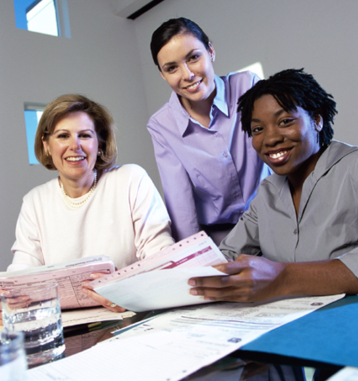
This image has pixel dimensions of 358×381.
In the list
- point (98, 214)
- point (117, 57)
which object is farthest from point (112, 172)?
point (117, 57)

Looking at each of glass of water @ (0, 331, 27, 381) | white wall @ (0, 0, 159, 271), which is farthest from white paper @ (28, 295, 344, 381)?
white wall @ (0, 0, 159, 271)

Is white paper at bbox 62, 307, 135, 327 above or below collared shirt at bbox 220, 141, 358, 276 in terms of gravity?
below

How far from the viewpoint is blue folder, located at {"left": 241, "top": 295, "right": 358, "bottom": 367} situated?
1.72 ft

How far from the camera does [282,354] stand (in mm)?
557


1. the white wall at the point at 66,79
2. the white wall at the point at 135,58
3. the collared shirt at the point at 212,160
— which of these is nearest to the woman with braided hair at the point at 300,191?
the collared shirt at the point at 212,160

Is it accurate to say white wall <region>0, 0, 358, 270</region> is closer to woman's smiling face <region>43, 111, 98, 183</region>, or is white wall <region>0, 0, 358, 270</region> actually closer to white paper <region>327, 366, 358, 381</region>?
woman's smiling face <region>43, 111, 98, 183</region>

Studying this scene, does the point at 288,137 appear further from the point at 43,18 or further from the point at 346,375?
the point at 43,18

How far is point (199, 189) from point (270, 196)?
64 cm

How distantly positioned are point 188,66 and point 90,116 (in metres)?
0.49

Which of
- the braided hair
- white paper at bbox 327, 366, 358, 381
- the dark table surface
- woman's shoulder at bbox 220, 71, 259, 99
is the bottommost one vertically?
the dark table surface

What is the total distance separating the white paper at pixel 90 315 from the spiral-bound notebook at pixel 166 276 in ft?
0.26

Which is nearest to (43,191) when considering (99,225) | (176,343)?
(99,225)

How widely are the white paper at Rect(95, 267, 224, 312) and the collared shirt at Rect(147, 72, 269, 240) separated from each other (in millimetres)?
875

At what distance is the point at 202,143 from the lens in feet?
5.99
